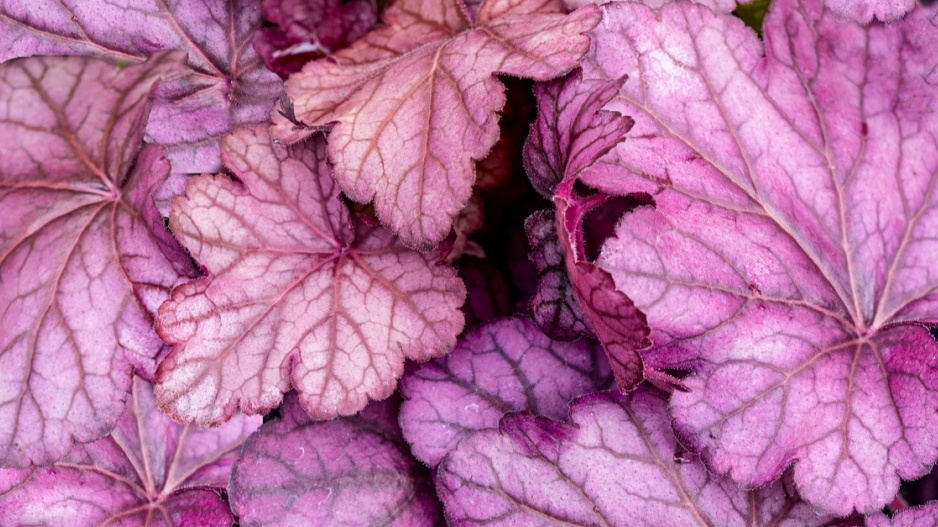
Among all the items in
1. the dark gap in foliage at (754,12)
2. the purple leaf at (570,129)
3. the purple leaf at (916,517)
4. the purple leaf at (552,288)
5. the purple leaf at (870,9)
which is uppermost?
the purple leaf at (870,9)

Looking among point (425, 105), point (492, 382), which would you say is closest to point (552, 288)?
point (492, 382)

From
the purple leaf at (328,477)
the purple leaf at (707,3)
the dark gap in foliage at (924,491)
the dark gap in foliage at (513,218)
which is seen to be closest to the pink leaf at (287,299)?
the purple leaf at (328,477)

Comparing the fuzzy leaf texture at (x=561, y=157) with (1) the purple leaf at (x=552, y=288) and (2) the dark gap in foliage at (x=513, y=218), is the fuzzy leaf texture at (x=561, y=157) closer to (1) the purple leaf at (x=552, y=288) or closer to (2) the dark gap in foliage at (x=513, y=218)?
(1) the purple leaf at (x=552, y=288)

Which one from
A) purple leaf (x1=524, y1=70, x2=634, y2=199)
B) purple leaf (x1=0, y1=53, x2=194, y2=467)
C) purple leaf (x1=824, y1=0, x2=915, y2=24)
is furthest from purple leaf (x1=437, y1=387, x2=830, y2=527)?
purple leaf (x1=824, y1=0, x2=915, y2=24)

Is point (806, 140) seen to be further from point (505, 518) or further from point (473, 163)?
point (505, 518)

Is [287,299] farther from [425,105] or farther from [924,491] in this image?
[924,491]

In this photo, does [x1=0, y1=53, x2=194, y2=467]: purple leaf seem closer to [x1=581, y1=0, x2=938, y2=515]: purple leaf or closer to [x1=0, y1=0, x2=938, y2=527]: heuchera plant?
[x1=0, y1=0, x2=938, y2=527]: heuchera plant
